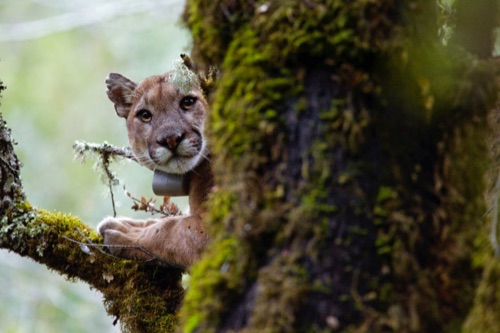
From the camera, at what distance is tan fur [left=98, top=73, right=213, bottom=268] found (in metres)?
5.53

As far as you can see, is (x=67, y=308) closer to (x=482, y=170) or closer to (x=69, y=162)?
(x=69, y=162)

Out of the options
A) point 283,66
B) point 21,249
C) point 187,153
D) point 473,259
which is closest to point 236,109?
point 283,66

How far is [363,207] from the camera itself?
2404 mm

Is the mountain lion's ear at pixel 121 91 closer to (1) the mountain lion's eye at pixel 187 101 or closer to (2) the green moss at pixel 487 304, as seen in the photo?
(1) the mountain lion's eye at pixel 187 101

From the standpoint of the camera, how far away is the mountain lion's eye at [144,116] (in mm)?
6473

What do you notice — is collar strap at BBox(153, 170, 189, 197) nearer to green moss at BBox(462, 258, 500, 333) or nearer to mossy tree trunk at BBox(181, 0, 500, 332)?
mossy tree trunk at BBox(181, 0, 500, 332)

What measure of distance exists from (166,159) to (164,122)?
39cm

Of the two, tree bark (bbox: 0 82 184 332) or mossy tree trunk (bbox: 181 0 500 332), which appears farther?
tree bark (bbox: 0 82 184 332)

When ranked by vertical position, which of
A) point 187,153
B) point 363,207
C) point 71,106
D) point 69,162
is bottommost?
point 363,207

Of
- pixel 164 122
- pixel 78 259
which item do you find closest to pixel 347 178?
pixel 78 259

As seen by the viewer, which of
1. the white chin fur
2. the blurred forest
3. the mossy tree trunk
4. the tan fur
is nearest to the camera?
the mossy tree trunk

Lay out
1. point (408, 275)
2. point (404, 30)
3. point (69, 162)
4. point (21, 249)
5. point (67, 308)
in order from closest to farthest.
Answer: point (408, 275), point (404, 30), point (21, 249), point (67, 308), point (69, 162)

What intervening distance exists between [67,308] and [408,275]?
12.5 meters

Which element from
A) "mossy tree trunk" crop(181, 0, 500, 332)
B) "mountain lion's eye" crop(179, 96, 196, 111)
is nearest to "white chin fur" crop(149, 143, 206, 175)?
"mountain lion's eye" crop(179, 96, 196, 111)
